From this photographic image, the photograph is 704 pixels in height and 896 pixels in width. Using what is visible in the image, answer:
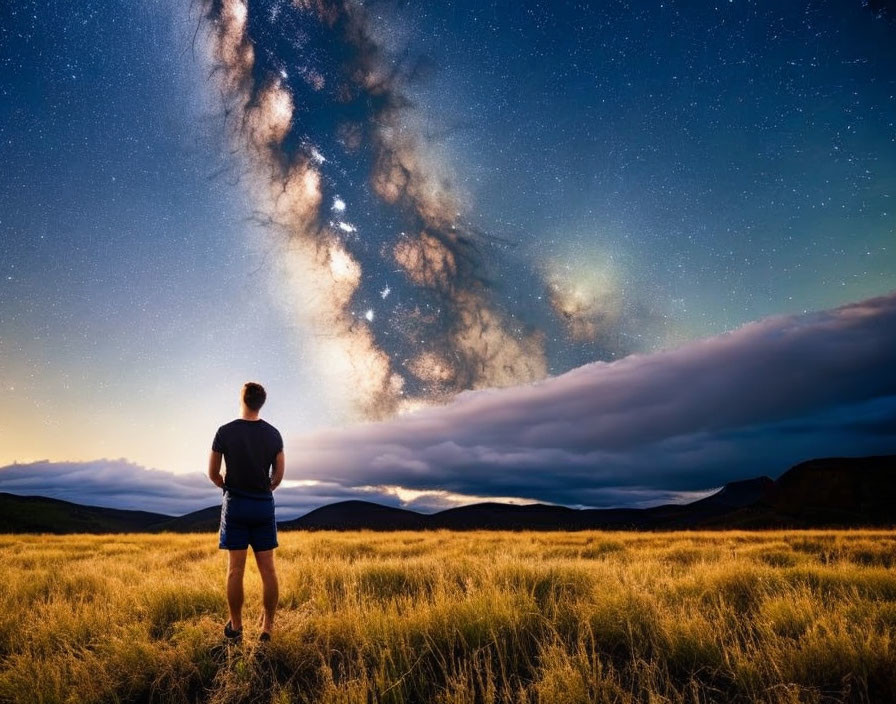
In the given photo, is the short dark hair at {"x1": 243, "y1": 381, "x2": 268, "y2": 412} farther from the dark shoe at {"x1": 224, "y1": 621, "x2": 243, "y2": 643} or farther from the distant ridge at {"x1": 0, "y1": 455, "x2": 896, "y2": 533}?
the distant ridge at {"x1": 0, "y1": 455, "x2": 896, "y2": 533}

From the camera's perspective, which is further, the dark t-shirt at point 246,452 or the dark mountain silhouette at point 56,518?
the dark mountain silhouette at point 56,518

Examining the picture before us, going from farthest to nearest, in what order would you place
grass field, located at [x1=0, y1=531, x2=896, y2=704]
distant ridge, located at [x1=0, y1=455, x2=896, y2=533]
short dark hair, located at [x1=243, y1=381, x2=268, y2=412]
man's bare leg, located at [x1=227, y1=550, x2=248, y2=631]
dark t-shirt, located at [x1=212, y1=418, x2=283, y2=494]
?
distant ridge, located at [x1=0, y1=455, x2=896, y2=533] → short dark hair, located at [x1=243, y1=381, x2=268, y2=412] → dark t-shirt, located at [x1=212, y1=418, x2=283, y2=494] → man's bare leg, located at [x1=227, y1=550, x2=248, y2=631] → grass field, located at [x1=0, y1=531, x2=896, y2=704]

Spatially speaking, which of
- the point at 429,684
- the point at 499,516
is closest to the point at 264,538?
the point at 429,684

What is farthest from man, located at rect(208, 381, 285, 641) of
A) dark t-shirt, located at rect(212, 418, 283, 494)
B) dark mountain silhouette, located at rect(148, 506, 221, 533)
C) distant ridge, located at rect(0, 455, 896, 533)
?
dark mountain silhouette, located at rect(148, 506, 221, 533)

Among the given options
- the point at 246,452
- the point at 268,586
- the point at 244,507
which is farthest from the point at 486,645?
the point at 246,452

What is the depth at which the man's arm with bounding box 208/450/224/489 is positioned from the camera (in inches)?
188

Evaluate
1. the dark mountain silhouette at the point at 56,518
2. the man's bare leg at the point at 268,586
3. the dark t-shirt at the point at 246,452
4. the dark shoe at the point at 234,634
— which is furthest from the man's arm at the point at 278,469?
the dark mountain silhouette at the point at 56,518

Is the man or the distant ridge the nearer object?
the man

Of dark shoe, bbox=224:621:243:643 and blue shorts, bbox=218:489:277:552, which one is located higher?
blue shorts, bbox=218:489:277:552

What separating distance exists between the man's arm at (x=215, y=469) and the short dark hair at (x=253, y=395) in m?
0.53

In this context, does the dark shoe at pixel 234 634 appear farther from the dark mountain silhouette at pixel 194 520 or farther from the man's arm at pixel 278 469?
the dark mountain silhouette at pixel 194 520

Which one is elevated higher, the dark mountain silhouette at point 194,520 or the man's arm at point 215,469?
the man's arm at point 215,469

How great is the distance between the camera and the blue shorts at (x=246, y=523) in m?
4.63

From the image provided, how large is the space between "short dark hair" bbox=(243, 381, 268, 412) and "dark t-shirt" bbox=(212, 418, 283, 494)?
157mm
